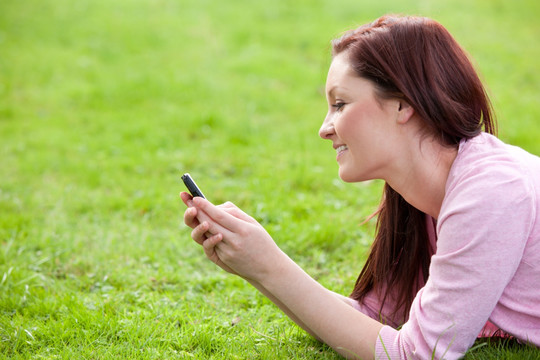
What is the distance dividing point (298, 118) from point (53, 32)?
15.5 feet

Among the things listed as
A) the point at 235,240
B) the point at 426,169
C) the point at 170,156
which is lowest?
the point at 170,156

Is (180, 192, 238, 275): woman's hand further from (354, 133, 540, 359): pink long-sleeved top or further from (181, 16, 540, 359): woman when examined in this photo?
(354, 133, 540, 359): pink long-sleeved top

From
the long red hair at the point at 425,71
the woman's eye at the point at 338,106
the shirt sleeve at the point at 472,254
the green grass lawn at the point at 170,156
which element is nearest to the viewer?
the shirt sleeve at the point at 472,254

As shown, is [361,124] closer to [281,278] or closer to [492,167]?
[492,167]

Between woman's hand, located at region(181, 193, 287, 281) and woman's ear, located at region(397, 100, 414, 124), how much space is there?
0.62 meters

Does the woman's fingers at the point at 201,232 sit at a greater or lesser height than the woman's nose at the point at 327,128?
lesser

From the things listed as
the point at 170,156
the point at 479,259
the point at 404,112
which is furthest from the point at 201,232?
the point at 170,156

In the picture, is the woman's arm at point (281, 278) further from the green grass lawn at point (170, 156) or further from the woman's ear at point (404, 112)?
the woman's ear at point (404, 112)

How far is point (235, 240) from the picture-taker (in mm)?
2072

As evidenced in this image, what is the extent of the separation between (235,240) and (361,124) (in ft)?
1.98

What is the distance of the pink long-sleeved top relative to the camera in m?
1.83

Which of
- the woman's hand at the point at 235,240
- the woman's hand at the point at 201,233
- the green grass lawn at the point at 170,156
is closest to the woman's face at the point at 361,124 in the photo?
the woman's hand at the point at 235,240

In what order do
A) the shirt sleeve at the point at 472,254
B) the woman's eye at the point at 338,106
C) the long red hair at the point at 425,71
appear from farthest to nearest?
the woman's eye at the point at 338,106 → the long red hair at the point at 425,71 → the shirt sleeve at the point at 472,254

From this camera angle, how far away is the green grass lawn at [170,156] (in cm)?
277
